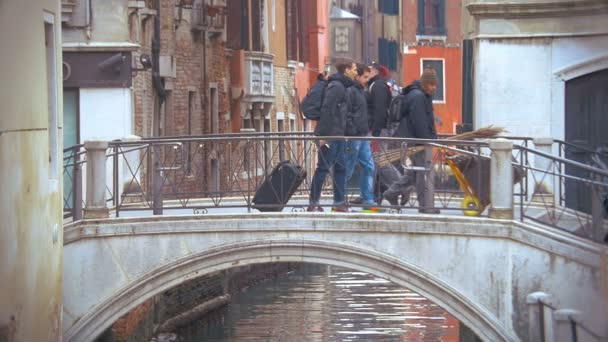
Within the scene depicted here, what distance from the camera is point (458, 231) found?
57.9ft

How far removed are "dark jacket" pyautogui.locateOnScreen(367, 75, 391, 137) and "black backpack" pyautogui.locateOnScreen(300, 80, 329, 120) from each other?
0.93m

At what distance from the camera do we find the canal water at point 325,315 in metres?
26.4

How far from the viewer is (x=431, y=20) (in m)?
52.7

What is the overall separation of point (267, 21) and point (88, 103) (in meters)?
13.4

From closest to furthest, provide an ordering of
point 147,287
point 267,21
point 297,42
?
point 147,287 → point 267,21 → point 297,42

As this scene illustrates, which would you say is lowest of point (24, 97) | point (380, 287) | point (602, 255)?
point (380, 287)

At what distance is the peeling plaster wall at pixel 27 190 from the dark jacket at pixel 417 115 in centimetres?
353

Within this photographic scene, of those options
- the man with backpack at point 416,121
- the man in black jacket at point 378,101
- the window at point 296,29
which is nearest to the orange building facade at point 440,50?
the window at point 296,29

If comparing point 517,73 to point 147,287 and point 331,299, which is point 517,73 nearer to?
point 147,287

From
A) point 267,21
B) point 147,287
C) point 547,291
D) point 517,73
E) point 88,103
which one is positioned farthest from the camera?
point 267,21

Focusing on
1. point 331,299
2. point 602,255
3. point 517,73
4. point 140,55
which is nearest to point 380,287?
point 331,299

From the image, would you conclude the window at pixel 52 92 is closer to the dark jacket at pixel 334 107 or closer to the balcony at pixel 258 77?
the dark jacket at pixel 334 107

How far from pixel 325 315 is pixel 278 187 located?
10364 mm

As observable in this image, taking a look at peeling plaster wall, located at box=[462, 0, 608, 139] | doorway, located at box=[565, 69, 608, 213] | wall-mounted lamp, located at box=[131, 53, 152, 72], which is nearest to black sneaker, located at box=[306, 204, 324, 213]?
peeling plaster wall, located at box=[462, 0, 608, 139]
